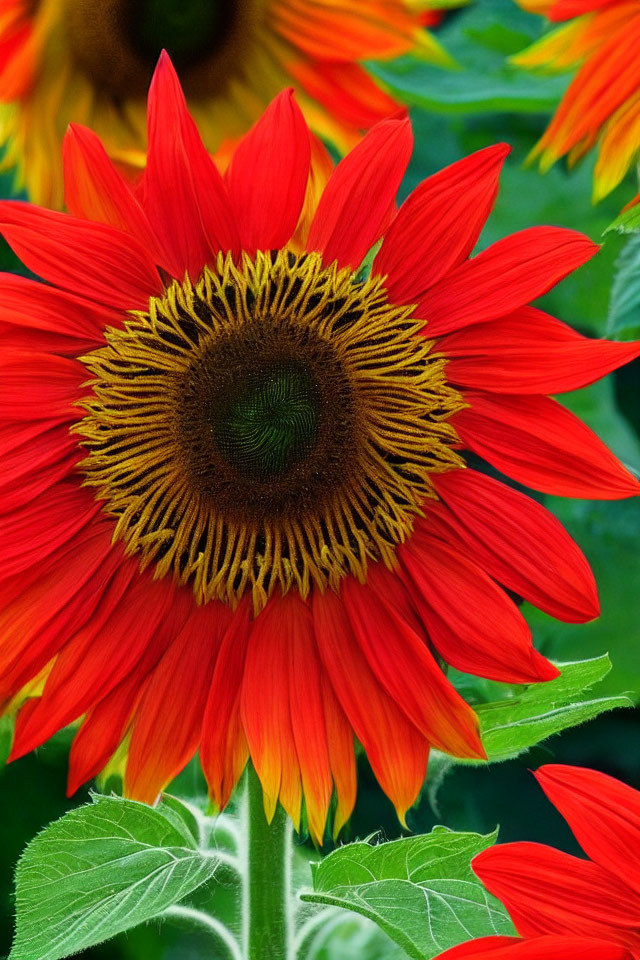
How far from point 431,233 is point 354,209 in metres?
0.04

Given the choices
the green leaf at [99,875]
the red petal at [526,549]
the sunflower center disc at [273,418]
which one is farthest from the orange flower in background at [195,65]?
the green leaf at [99,875]

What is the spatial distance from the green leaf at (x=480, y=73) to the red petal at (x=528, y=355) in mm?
135

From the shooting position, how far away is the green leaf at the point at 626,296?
23.5 inches

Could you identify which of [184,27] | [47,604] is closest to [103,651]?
[47,604]

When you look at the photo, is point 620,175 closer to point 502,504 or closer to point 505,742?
point 502,504

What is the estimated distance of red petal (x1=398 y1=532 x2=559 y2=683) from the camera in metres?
0.54

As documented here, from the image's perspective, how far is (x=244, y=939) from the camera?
591 mm

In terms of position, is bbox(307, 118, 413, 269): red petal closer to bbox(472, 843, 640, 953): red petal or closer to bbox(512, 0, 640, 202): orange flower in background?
bbox(512, 0, 640, 202): orange flower in background

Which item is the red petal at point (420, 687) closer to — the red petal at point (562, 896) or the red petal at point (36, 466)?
the red petal at point (562, 896)

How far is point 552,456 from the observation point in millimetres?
548

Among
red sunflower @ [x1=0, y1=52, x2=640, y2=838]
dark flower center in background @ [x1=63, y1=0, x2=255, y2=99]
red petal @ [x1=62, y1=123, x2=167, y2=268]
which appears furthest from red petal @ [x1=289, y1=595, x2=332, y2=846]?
dark flower center in background @ [x1=63, y1=0, x2=255, y2=99]

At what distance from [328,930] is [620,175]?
0.43 metres

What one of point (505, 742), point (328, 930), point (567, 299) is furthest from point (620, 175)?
point (328, 930)

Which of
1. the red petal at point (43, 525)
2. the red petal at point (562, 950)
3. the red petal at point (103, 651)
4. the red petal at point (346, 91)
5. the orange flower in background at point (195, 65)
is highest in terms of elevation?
the orange flower in background at point (195, 65)
